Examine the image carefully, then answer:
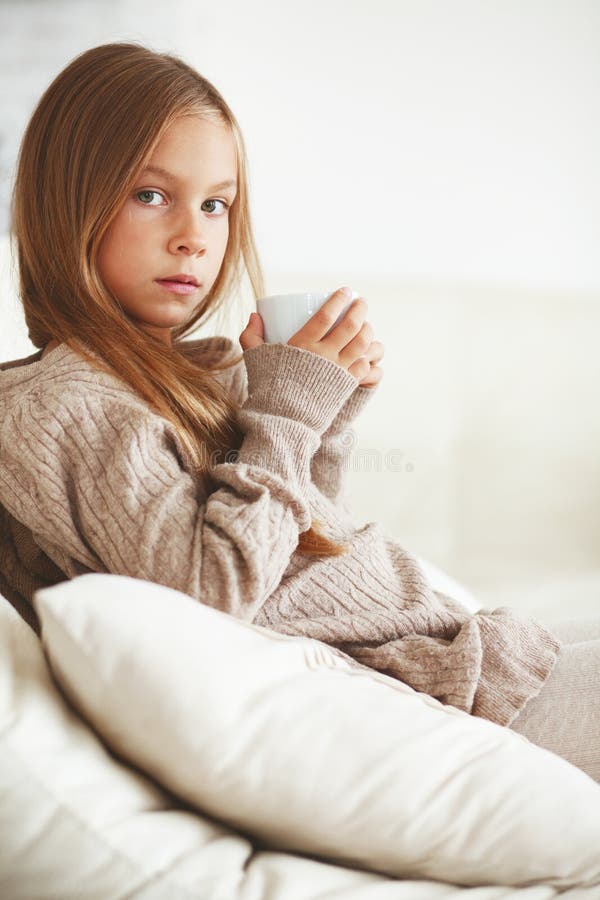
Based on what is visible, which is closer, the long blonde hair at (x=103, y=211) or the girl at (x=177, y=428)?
the girl at (x=177, y=428)

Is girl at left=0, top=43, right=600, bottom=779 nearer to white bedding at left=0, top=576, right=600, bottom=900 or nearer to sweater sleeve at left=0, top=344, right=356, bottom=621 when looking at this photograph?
sweater sleeve at left=0, top=344, right=356, bottom=621

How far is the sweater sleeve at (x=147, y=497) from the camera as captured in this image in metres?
0.73

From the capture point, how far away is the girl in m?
0.75

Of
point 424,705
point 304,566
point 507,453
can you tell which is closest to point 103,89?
point 304,566

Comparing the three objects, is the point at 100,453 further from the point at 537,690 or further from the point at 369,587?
the point at 537,690

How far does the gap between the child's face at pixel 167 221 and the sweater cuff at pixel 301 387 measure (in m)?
0.15

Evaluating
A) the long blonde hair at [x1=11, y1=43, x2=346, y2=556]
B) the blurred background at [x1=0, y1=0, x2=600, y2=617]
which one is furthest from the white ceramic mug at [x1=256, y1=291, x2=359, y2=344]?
the blurred background at [x1=0, y1=0, x2=600, y2=617]

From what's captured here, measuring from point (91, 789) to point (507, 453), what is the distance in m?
1.50

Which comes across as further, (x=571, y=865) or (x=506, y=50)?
(x=506, y=50)

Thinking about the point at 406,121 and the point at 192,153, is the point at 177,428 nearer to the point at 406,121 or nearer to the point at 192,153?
the point at 192,153

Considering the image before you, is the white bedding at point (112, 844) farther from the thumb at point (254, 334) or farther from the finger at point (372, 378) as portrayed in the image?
the finger at point (372, 378)

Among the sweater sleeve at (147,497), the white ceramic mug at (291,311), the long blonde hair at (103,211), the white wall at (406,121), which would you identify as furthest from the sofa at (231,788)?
the white wall at (406,121)

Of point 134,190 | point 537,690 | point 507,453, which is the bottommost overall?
point 507,453

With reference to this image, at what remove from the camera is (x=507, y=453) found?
189 cm
